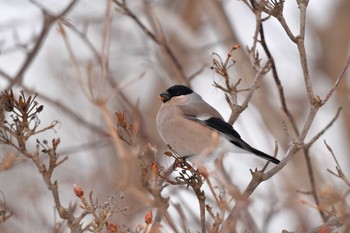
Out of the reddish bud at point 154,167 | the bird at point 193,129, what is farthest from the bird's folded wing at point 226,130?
the reddish bud at point 154,167

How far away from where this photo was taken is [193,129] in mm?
3787

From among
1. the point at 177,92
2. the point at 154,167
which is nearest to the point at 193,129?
the point at 177,92

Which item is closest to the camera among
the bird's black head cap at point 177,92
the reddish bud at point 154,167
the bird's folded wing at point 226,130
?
the reddish bud at point 154,167

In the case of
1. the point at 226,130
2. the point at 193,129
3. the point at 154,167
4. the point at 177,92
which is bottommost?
the point at 154,167

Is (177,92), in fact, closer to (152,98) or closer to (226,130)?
(226,130)

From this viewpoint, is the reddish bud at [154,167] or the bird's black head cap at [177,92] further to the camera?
the bird's black head cap at [177,92]

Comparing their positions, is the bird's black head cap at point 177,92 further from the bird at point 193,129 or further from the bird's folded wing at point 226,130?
the bird's folded wing at point 226,130

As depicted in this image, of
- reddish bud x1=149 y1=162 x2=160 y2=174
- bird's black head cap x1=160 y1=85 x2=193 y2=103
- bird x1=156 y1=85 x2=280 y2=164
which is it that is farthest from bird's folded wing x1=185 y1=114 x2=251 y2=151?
reddish bud x1=149 y1=162 x2=160 y2=174

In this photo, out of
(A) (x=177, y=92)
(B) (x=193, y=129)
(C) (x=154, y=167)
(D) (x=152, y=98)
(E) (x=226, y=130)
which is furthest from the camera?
(D) (x=152, y=98)

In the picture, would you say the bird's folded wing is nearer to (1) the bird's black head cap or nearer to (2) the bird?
(2) the bird

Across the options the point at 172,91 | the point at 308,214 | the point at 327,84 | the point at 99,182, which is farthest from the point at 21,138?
the point at 327,84

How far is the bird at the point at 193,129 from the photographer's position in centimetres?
358

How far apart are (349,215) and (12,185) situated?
403 cm

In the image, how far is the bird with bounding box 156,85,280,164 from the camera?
3.58 metres
